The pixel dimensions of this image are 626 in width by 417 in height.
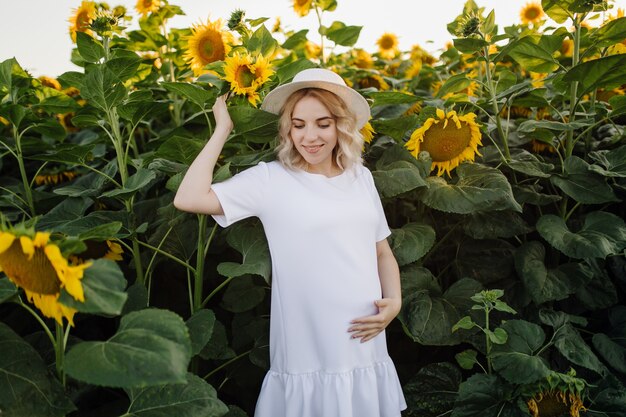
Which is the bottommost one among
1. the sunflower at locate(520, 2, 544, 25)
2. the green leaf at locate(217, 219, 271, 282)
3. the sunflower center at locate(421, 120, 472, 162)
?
the green leaf at locate(217, 219, 271, 282)

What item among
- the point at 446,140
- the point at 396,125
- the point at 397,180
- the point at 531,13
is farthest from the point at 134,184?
the point at 531,13

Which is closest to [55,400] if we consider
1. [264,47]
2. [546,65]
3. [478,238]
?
[264,47]

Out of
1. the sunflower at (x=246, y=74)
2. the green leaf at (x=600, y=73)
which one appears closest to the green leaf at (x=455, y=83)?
the green leaf at (x=600, y=73)

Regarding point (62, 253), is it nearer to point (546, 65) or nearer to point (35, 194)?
point (35, 194)

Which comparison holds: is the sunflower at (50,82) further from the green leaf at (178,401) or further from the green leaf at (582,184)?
the green leaf at (582,184)

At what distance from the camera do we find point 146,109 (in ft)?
5.70

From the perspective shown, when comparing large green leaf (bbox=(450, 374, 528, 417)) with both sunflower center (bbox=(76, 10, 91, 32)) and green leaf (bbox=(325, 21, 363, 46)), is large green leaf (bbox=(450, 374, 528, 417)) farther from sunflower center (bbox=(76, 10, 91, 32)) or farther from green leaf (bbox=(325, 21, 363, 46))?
sunflower center (bbox=(76, 10, 91, 32))

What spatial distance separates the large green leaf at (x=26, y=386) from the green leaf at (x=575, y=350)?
1201mm

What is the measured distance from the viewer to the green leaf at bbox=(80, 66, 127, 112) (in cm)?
157

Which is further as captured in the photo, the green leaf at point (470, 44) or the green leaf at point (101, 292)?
the green leaf at point (470, 44)

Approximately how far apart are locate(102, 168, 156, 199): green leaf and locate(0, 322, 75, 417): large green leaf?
392mm

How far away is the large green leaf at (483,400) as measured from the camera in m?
1.53

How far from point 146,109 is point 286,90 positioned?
1.58ft

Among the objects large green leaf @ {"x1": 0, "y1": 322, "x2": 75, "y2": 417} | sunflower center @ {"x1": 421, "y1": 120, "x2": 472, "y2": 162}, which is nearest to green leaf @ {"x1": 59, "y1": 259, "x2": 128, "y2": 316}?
large green leaf @ {"x1": 0, "y1": 322, "x2": 75, "y2": 417}
